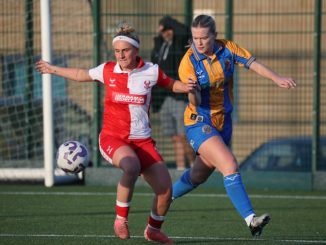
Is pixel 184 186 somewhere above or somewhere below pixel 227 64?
below

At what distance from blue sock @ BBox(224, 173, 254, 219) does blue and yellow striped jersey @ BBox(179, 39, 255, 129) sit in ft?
2.35

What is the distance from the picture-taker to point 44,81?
43.7ft

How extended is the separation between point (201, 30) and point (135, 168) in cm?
146

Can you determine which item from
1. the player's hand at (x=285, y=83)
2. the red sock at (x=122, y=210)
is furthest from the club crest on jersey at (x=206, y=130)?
the red sock at (x=122, y=210)

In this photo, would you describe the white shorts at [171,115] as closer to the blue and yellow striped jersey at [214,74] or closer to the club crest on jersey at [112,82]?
the blue and yellow striped jersey at [214,74]

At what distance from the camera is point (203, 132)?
898cm

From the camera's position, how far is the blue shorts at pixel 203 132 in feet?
29.4

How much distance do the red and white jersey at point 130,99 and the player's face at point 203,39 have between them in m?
0.50

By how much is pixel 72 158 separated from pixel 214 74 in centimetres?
152

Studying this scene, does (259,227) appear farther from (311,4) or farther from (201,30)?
(311,4)

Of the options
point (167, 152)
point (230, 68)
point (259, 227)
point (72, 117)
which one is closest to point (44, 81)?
point (72, 117)

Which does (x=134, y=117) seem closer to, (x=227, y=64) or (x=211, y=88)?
(x=211, y=88)

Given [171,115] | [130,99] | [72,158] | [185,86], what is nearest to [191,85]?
[185,86]

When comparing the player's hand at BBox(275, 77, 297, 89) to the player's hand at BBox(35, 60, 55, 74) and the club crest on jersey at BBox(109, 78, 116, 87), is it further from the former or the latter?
the player's hand at BBox(35, 60, 55, 74)
